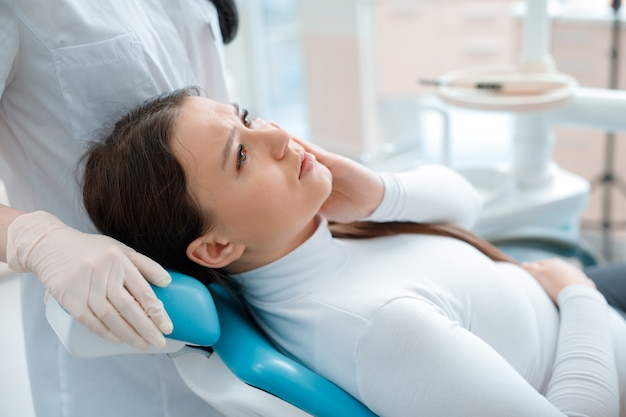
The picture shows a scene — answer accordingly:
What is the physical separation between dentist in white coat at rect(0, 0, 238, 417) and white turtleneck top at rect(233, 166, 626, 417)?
26cm

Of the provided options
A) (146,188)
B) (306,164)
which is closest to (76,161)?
(146,188)

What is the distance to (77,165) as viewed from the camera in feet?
3.83

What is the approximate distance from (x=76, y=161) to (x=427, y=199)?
0.68m

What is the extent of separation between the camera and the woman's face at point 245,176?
110 cm

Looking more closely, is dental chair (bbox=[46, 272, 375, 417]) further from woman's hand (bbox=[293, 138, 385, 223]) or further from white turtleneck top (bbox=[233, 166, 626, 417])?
woman's hand (bbox=[293, 138, 385, 223])

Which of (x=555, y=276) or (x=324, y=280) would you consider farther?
(x=555, y=276)

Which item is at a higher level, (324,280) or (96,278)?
(96,278)

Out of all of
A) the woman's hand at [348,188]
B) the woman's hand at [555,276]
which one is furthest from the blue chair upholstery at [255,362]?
the woman's hand at [555,276]

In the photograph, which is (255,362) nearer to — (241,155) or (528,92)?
(241,155)

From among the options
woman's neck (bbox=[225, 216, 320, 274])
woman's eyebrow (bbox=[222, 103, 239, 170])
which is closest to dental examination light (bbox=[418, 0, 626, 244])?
woman's neck (bbox=[225, 216, 320, 274])

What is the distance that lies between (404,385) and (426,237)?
41 centimetres

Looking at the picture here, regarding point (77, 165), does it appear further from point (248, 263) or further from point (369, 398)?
point (369, 398)

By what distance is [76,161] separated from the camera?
1.18 m

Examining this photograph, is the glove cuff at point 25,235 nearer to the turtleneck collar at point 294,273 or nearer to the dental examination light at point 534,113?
the turtleneck collar at point 294,273
